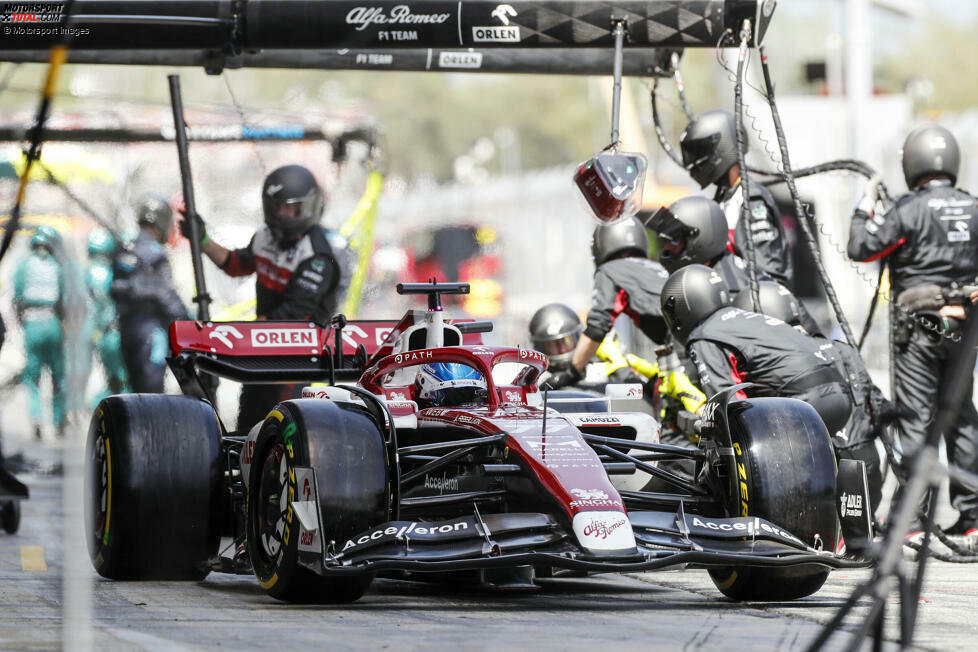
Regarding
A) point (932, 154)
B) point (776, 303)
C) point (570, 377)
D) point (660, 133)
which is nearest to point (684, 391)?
point (776, 303)

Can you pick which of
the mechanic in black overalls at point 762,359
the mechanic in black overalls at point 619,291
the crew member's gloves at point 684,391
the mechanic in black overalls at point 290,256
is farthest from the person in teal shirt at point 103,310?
the mechanic in black overalls at point 762,359

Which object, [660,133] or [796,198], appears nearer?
[796,198]

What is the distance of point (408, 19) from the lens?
905 centimetres

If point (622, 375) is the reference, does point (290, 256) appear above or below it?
above

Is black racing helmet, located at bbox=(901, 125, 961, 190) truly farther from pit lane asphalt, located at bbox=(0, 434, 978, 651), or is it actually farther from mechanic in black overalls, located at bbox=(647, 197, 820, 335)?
pit lane asphalt, located at bbox=(0, 434, 978, 651)

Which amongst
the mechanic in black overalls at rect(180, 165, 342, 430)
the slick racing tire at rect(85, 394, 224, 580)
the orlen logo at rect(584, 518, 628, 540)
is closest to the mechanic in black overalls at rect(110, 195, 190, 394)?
the mechanic in black overalls at rect(180, 165, 342, 430)

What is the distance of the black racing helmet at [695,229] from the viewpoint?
958cm

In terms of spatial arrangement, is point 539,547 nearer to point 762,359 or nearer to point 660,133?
point 762,359

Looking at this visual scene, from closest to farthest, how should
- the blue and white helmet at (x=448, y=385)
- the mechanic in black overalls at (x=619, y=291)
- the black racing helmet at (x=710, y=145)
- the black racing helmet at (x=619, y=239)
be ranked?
the blue and white helmet at (x=448, y=385)
the black racing helmet at (x=710, y=145)
the mechanic in black overalls at (x=619, y=291)
the black racing helmet at (x=619, y=239)

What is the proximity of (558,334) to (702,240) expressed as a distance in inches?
59.9

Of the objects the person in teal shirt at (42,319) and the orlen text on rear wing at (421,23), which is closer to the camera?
the orlen text on rear wing at (421,23)

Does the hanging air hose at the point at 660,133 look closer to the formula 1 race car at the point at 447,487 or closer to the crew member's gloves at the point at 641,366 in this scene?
the crew member's gloves at the point at 641,366

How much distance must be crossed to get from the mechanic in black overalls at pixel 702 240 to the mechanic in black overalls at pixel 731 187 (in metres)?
0.14

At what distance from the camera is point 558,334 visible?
10.8 meters
